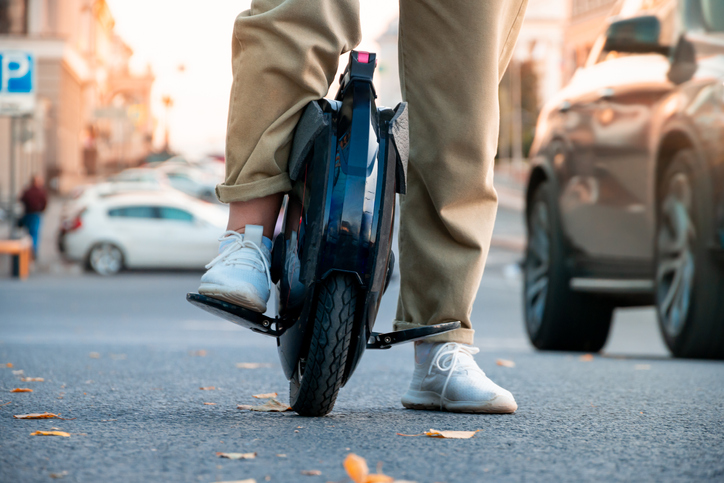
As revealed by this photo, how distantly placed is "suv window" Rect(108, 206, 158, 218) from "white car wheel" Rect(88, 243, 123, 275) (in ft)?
2.46

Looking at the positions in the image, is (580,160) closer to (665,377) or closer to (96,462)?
(665,377)

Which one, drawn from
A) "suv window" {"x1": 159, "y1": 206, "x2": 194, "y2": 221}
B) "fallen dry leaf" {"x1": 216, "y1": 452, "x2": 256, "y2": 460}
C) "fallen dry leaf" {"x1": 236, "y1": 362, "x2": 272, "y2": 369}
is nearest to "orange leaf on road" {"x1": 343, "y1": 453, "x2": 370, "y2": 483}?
"fallen dry leaf" {"x1": 216, "y1": 452, "x2": 256, "y2": 460}

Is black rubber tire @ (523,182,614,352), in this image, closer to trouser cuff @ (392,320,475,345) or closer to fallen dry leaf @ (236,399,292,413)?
trouser cuff @ (392,320,475,345)

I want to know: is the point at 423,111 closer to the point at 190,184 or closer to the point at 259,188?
the point at 259,188

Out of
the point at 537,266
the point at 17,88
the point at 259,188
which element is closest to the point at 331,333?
the point at 259,188

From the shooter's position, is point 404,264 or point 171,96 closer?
point 404,264

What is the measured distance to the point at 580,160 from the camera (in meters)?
5.61

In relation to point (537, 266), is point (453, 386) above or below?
below

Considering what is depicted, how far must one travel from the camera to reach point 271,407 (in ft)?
9.28

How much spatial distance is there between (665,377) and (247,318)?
77.9 inches

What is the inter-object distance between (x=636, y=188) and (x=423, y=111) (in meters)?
2.65

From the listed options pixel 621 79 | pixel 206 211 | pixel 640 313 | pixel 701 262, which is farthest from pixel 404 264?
pixel 206 211

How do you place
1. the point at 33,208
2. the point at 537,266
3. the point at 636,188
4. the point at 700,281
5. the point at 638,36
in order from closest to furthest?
the point at 700,281 → the point at 638,36 → the point at 636,188 → the point at 537,266 → the point at 33,208

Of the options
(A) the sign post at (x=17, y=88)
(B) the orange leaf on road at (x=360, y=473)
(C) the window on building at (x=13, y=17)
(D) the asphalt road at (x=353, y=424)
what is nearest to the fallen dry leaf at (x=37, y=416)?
(D) the asphalt road at (x=353, y=424)
